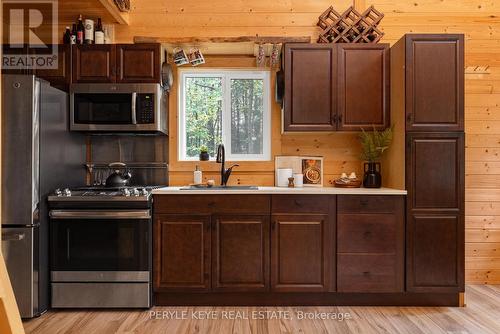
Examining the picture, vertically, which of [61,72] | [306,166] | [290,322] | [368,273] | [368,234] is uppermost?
[61,72]

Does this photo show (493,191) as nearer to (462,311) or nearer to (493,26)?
(462,311)

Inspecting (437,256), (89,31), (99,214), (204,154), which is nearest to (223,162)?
(204,154)

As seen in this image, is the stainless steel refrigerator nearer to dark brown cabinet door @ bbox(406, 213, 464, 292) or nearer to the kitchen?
the kitchen

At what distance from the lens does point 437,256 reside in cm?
286

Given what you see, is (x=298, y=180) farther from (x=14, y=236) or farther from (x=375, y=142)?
(x=14, y=236)

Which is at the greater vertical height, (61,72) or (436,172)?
(61,72)

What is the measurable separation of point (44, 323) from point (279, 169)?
2163mm

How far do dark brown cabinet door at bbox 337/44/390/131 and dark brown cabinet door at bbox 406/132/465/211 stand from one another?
1.36ft

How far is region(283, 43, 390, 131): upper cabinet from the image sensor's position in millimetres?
3152

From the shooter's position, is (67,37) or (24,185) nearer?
(24,185)

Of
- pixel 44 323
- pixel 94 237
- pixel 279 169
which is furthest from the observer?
pixel 279 169

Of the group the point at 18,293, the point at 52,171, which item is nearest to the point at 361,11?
the point at 52,171

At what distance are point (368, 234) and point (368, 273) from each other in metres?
0.30

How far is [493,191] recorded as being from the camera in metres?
3.50
